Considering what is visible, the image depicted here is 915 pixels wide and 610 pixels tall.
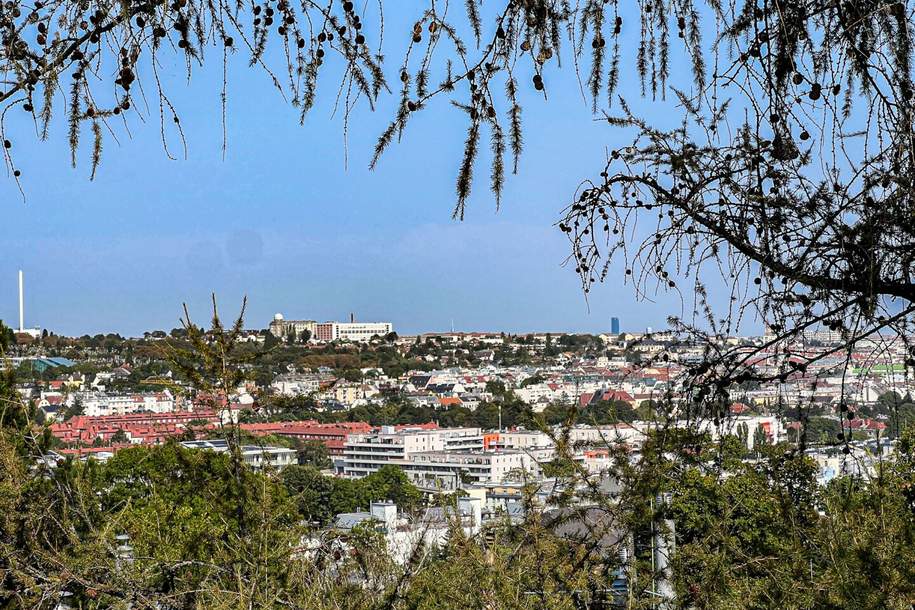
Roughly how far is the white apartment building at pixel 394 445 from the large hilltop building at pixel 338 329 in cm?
3544

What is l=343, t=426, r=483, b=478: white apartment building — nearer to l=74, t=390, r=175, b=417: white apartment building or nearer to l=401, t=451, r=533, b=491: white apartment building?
l=401, t=451, r=533, b=491: white apartment building

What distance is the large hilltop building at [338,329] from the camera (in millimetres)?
89562

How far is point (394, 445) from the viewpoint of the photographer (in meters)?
49.8

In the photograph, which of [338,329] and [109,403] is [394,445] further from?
[338,329]

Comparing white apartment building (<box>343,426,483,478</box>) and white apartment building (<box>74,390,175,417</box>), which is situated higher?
white apartment building (<box>74,390,175,417</box>)

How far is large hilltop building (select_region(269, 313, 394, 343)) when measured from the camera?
294 feet

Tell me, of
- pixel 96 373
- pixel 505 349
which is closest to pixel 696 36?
pixel 96 373

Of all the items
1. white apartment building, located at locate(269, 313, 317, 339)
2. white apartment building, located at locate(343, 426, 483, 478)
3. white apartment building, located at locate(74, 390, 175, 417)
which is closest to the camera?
white apartment building, located at locate(343, 426, 483, 478)

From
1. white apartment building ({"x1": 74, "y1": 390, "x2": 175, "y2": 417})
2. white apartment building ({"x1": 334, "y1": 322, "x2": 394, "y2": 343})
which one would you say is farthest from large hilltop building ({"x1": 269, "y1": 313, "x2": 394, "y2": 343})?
white apartment building ({"x1": 74, "y1": 390, "x2": 175, "y2": 417})

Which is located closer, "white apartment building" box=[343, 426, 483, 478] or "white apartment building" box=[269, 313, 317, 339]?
"white apartment building" box=[343, 426, 483, 478]

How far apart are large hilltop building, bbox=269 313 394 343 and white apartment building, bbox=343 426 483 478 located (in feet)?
116

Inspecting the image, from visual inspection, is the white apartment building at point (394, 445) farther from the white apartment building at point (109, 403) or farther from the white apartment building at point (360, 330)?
the white apartment building at point (360, 330)

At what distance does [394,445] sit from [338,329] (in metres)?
49.1

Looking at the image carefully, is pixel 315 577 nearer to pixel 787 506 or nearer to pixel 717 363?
pixel 787 506
